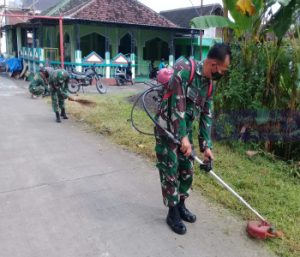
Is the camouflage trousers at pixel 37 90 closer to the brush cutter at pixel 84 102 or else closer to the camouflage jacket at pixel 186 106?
the brush cutter at pixel 84 102

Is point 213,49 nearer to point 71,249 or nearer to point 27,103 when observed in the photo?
point 71,249

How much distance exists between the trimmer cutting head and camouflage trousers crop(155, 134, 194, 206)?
692 mm

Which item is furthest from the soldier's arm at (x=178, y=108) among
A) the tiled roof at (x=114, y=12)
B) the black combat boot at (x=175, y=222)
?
the tiled roof at (x=114, y=12)

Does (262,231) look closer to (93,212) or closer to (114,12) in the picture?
(93,212)

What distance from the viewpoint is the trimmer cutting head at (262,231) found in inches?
122

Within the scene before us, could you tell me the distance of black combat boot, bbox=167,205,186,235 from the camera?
10.6 feet

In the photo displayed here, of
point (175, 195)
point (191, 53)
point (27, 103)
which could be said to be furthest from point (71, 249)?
point (191, 53)

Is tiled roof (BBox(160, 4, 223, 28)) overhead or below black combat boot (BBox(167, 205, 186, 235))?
overhead

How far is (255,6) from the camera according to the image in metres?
4.99

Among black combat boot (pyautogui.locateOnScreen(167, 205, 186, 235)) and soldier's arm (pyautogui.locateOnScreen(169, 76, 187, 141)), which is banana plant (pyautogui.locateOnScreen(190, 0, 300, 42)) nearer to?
soldier's arm (pyautogui.locateOnScreen(169, 76, 187, 141))

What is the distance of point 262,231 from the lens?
3.08 metres

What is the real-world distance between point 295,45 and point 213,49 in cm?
288

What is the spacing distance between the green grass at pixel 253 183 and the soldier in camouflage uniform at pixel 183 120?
0.76m

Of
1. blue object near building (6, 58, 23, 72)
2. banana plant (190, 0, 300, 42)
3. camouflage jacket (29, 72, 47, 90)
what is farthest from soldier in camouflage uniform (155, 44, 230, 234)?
blue object near building (6, 58, 23, 72)
